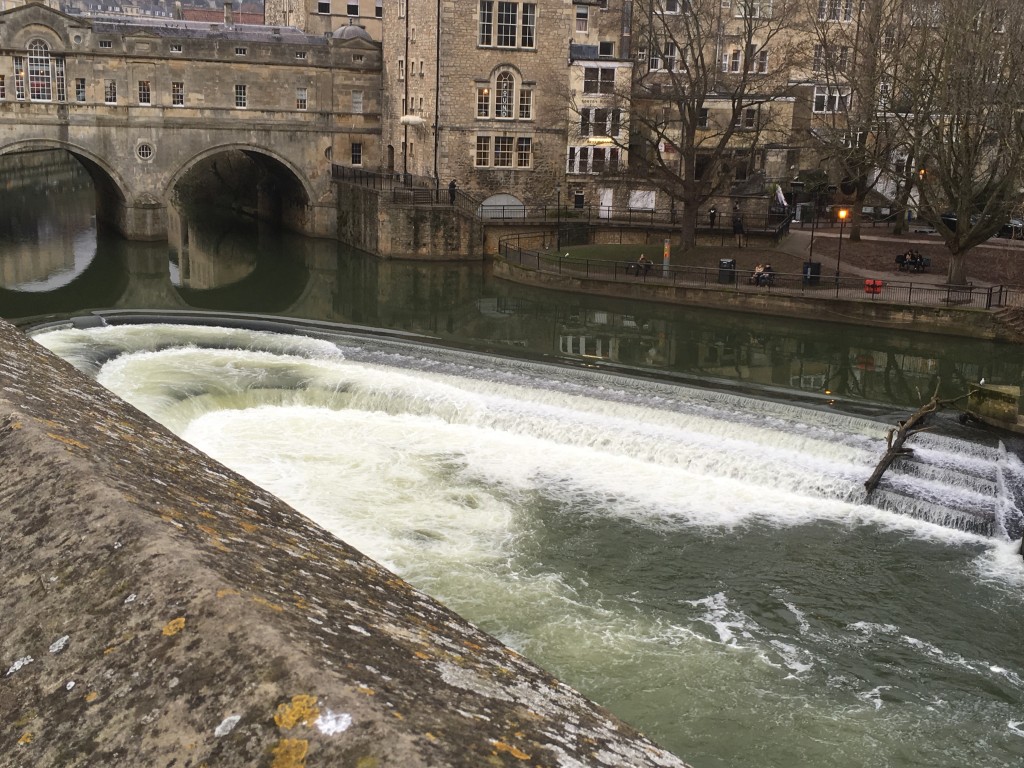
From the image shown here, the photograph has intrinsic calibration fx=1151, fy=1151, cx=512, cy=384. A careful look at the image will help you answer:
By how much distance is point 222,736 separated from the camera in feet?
9.75

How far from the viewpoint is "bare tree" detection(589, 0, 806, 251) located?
134 feet

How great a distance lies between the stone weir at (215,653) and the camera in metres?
3.00

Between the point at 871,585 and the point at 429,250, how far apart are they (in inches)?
1259

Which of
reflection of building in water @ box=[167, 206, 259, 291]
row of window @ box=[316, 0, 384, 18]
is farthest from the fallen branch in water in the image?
row of window @ box=[316, 0, 384, 18]

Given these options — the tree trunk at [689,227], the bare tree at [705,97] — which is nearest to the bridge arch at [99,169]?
the bare tree at [705,97]

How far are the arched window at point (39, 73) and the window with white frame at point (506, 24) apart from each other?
697 inches

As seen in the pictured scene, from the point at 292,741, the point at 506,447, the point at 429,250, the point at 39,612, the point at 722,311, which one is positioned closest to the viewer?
the point at 292,741

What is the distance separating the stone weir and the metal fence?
31.0 metres

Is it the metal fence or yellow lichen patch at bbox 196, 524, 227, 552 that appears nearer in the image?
yellow lichen patch at bbox 196, 524, 227, 552

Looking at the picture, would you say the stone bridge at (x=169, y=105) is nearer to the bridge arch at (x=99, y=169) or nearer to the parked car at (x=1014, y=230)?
the bridge arch at (x=99, y=169)

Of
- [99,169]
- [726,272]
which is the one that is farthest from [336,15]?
[726,272]

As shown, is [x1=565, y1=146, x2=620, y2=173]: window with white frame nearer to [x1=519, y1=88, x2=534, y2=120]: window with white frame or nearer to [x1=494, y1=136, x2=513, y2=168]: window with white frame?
[x1=519, y1=88, x2=534, y2=120]: window with white frame

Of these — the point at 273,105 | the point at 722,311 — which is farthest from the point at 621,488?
the point at 273,105

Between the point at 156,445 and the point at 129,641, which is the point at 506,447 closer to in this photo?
the point at 156,445
